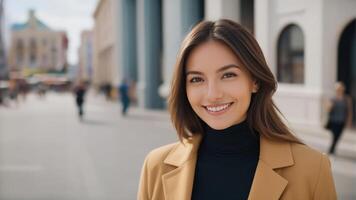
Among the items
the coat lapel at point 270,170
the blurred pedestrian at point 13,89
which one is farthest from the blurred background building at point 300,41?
the blurred pedestrian at point 13,89

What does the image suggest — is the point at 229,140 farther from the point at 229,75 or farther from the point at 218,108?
the point at 229,75

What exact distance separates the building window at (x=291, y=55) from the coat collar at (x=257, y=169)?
40.8 ft

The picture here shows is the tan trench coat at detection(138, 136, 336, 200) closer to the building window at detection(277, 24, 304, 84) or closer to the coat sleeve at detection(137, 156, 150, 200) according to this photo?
the coat sleeve at detection(137, 156, 150, 200)

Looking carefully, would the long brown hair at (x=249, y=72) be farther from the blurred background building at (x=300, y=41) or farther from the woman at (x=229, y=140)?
Answer: the blurred background building at (x=300, y=41)

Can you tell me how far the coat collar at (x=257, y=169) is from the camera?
1733mm

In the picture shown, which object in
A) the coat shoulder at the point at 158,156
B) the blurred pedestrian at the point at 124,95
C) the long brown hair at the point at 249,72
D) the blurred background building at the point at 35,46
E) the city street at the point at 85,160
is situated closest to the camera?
the long brown hair at the point at 249,72

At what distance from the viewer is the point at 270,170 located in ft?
5.77

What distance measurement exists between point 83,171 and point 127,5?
18575 millimetres

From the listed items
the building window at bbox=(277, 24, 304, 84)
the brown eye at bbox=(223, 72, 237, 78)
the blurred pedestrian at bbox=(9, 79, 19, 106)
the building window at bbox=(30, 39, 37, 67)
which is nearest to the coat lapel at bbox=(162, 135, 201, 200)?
the brown eye at bbox=(223, 72, 237, 78)

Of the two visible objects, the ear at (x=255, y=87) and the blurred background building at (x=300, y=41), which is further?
the blurred background building at (x=300, y=41)

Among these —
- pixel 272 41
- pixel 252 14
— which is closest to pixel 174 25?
pixel 252 14

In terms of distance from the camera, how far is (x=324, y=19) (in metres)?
12.7

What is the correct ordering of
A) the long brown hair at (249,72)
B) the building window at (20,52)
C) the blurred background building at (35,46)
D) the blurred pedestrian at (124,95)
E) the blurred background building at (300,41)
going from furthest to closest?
the blurred background building at (35,46) → the building window at (20,52) → the blurred pedestrian at (124,95) → the blurred background building at (300,41) → the long brown hair at (249,72)

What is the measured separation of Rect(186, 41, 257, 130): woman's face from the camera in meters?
1.73
